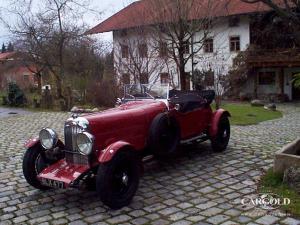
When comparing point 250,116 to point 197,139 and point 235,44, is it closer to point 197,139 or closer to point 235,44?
point 197,139

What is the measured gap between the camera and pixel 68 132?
19.3 ft

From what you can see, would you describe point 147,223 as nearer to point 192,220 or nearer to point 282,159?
point 192,220

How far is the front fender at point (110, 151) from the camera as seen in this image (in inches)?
207

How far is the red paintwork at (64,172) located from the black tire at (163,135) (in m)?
1.31

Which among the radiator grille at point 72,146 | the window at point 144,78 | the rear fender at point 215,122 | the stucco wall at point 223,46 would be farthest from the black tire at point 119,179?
the stucco wall at point 223,46

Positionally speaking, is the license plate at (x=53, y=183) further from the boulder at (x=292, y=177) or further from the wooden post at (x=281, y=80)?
the wooden post at (x=281, y=80)

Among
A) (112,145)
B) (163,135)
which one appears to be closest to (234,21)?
(163,135)

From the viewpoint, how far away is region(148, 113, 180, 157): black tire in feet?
21.2

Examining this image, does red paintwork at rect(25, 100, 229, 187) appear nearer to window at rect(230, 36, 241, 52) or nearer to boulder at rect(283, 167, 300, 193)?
boulder at rect(283, 167, 300, 193)

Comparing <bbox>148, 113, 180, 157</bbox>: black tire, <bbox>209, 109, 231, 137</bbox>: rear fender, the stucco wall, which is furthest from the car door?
the stucco wall

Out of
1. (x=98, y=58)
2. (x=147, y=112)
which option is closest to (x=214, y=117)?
(x=147, y=112)

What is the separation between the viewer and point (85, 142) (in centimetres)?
555

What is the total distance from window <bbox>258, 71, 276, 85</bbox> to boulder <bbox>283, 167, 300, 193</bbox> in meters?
28.0

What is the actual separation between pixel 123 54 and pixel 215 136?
527 inches
